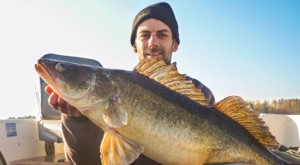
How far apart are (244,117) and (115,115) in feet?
4.16

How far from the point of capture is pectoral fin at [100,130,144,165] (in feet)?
8.18

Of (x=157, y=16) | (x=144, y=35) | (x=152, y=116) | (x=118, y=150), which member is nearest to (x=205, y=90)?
(x=144, y=35)

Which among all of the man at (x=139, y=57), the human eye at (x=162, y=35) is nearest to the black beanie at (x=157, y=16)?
the man at (x=139, y=57)

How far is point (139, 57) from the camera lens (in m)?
4.74

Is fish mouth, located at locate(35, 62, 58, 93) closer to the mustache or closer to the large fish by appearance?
the large fish

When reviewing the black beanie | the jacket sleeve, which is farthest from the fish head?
the black beanie

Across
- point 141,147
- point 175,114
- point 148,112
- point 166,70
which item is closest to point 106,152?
point 141,147

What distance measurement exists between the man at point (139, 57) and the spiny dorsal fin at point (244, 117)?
46.3 inches

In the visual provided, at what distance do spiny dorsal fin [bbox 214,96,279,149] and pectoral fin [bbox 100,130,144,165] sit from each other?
0.92 metres

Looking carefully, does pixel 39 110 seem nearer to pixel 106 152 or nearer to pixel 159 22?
pixel 159 22

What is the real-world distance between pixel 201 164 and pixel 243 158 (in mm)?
409

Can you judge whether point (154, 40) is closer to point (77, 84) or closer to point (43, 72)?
point (77, 84)

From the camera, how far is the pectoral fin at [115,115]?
241 centimetres

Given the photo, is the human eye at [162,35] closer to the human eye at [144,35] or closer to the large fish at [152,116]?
the human eye at [144,35]
